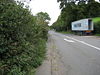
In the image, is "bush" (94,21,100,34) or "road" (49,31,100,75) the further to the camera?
"bush" (94,21,100,34)

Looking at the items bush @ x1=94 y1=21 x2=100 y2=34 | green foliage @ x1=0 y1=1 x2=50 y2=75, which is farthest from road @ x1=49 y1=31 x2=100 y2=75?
bush @ x1=94 y1=21 x2=100 y2=34

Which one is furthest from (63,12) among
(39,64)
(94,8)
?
(39,64)

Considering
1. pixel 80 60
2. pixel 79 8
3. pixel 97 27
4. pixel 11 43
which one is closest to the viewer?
pixel 11 43

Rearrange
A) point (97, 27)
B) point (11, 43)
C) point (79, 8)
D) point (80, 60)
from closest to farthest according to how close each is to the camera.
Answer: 1. point (11, 43)
2. point (80, 60)
3. point (97, 27)
4. point (79, 8)

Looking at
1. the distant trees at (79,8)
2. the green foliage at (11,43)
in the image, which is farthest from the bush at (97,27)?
the green foliage at (11,43)

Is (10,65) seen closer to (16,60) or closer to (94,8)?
(16,60)

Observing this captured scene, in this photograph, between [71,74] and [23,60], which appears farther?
[71,74]

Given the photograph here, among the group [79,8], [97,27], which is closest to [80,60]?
[97,27]

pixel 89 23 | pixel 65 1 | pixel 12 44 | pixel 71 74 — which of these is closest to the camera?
pixel 12 44

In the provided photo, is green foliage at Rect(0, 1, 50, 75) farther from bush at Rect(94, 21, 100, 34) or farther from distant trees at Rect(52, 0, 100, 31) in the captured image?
distant trees at Rect(52, 0, 100, 31)

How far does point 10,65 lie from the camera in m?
4.40

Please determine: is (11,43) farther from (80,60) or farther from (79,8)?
(79,8)

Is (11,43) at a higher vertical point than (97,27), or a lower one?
higher

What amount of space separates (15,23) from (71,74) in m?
2.82
